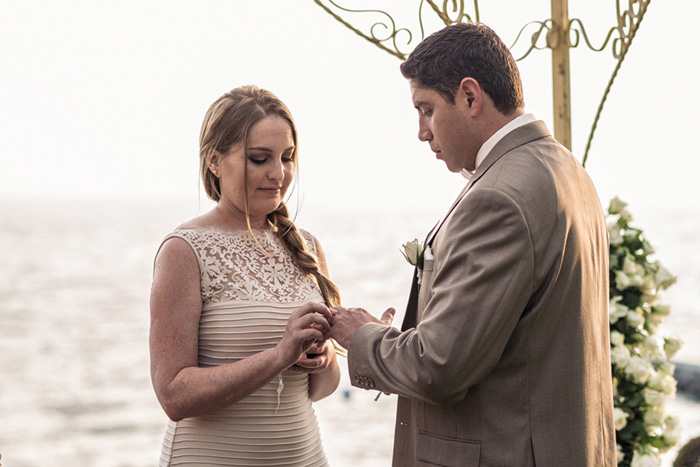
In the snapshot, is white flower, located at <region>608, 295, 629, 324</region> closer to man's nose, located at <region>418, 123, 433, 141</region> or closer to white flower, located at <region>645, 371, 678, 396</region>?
white flower, located at <region>645, 371, 678, 396</region>

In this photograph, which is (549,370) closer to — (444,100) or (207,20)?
(444,100)

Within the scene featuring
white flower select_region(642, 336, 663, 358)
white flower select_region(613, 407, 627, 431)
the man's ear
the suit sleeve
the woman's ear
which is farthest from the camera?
white flower select_region(642, 336, 663, 358)

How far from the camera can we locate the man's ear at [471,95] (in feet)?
6.49

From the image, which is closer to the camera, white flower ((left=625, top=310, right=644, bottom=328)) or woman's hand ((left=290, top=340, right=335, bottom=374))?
woman's hand ((left=290, top=340, right=335, bottom=374))

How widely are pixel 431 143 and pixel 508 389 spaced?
2.25 feet

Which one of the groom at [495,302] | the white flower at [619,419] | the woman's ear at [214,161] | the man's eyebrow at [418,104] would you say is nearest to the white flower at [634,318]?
the white flower at [619,419]

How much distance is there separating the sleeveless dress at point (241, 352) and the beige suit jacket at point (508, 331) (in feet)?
1.79

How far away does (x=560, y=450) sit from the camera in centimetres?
192

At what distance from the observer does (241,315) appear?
2457mm

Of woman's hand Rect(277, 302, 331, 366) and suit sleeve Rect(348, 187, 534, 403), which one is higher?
suit sleeve Rect(348, 187, 534, 403)

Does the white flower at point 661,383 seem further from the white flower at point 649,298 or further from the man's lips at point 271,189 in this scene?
the man's lips at point 271,189

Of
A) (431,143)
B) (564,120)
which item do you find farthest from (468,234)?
(564,120)

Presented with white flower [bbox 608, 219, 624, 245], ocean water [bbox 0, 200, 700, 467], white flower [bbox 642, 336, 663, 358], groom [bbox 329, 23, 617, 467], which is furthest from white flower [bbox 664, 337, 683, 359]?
ocean water [bbox 0, 200, 700, 467]

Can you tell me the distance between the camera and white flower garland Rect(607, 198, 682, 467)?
11.2ft
